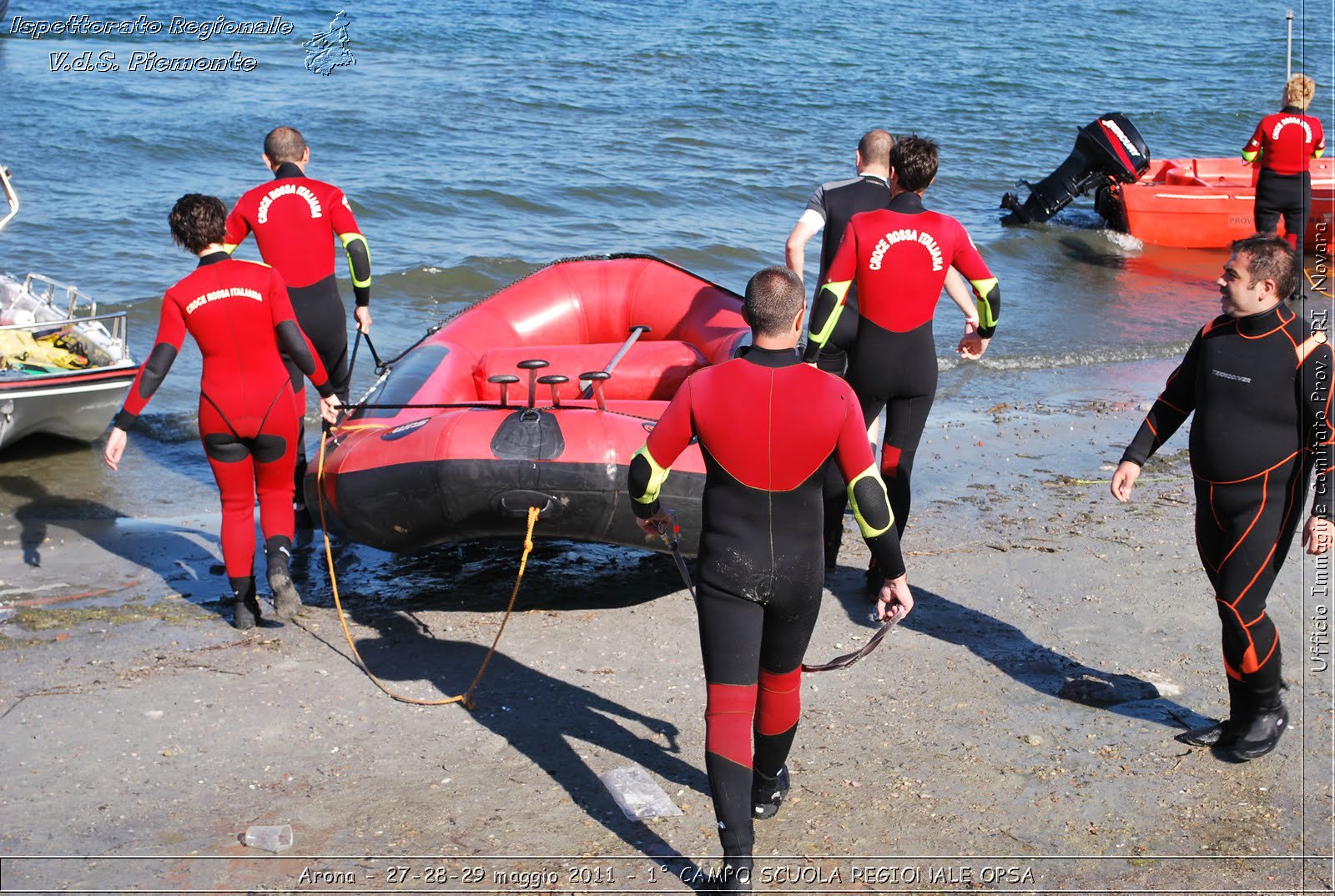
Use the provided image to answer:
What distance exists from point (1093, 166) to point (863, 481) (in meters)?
12.1

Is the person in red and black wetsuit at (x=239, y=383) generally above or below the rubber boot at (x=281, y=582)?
above

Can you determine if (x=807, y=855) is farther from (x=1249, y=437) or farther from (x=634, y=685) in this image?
(x=1249, y=437)

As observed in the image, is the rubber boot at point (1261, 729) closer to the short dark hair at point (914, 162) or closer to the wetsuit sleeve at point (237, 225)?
the short dark hair at point (914, 162)

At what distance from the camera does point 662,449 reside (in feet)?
10.2

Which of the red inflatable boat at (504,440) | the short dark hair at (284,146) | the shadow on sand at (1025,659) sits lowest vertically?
the shadow on sand at (1025,659)

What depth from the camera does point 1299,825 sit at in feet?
11.7

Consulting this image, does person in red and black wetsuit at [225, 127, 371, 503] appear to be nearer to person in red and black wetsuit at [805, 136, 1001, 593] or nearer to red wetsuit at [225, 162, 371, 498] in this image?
red wetsuit at [225, 162, 371, 498]

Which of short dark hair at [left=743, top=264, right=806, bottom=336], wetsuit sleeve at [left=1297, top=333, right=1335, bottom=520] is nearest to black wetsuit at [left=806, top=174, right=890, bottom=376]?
wetsuit sleeve at [left=1297, top=333, right=1335, bottom=520]

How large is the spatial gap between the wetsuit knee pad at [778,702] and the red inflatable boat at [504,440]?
59.8 inches

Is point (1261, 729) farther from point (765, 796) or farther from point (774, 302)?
point (774, 302)

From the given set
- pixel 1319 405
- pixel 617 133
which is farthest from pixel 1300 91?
pixel 617 133

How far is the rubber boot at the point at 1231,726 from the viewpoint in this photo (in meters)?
3.92

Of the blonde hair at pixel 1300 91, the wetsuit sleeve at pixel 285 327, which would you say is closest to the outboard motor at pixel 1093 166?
the blonde hair at pixel 1300 91

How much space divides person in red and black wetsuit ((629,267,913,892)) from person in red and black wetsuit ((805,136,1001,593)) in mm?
1711
